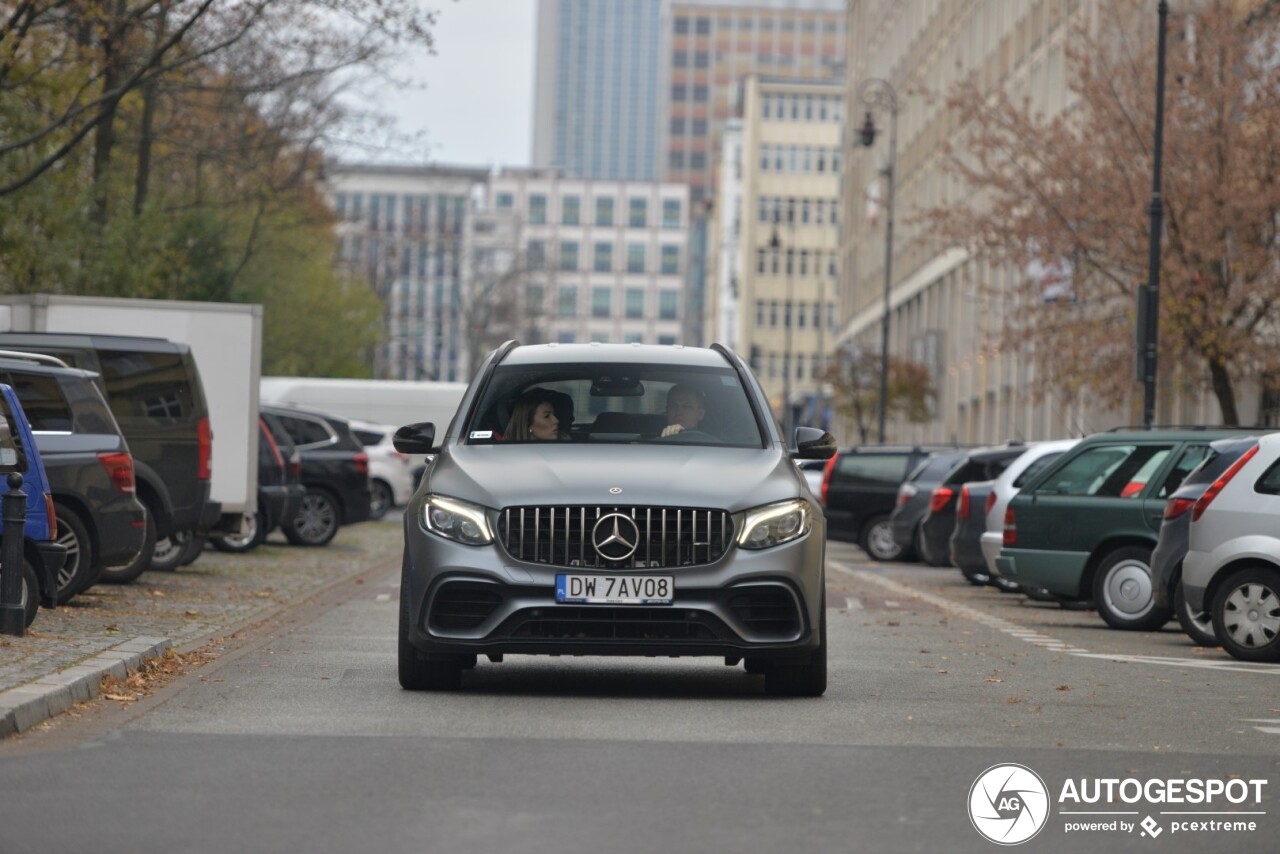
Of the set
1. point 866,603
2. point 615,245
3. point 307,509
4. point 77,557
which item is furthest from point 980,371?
point 615,245

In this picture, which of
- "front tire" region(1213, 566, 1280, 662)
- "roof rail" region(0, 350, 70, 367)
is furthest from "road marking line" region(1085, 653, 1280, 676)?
"roof rail" region(0, 350, 70, 367)

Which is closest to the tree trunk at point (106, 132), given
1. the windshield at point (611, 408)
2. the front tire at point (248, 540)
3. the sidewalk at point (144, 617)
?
the front tire at point (248, 540)

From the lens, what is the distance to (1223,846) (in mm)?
7473

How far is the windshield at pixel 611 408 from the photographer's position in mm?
12188

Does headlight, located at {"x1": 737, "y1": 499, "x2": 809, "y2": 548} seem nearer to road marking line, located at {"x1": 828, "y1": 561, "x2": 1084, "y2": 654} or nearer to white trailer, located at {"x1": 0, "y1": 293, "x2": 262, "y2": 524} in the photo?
road marking line, located at {"x1": 828, "y1": 561, "x2": 1084, "y2": 654}

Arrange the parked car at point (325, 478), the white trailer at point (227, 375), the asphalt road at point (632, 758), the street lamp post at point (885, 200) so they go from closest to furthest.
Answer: the asphalt road at point (632, 758)
the white trailer at point (227, 375)
the parked car at point (325, 478)
the street lamp post at point (885, 200)

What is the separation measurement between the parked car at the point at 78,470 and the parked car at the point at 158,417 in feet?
11.5

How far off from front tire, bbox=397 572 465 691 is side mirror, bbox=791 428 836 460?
6.53 feet

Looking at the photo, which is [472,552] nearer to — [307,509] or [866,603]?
[866,603]

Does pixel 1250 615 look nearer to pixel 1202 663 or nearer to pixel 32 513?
pixel 1202 663

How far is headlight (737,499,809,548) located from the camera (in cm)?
1119

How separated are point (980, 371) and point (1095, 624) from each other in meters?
48.1

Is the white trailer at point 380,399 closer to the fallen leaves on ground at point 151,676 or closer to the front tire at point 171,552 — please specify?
the front tire at point 171,552

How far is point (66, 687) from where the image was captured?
10828mm
